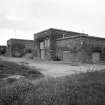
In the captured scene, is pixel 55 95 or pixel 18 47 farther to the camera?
pixel 18 47

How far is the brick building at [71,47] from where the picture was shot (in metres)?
16.1

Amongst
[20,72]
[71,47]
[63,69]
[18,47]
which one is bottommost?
[63,69]

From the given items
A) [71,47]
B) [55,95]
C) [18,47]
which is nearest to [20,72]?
[55,95]

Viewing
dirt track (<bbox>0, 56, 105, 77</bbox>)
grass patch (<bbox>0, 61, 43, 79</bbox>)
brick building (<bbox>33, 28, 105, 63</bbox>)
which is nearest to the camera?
grass patch (<bbox>0, 61, 43, 79</bbox>)

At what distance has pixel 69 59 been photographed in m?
17.7

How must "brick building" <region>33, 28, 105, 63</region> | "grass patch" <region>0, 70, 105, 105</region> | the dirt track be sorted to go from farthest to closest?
"brick building" <region>33, 28, 105, 63</region> → the dirt track → "grass patch" <region>0, 70, 105, 105</region>

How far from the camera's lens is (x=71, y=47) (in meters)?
17.4

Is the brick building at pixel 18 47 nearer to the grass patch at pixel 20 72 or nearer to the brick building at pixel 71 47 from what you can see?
the brick building at pixel 71 47

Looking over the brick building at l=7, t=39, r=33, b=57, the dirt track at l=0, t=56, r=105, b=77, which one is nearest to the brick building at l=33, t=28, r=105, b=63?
the dirt track at l=0, t=56, r=105, b=77

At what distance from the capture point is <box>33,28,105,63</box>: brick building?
53.0ft

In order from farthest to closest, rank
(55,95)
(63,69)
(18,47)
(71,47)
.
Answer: (18,47)
(71,47)
(63,69)
(55,95)

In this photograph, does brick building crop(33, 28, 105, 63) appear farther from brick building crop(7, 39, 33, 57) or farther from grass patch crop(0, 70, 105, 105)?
brick building crop(7, 39, 33, 57)

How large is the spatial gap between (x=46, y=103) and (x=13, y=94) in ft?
4.02

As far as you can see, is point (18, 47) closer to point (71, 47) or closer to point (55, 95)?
point (71, 47)
